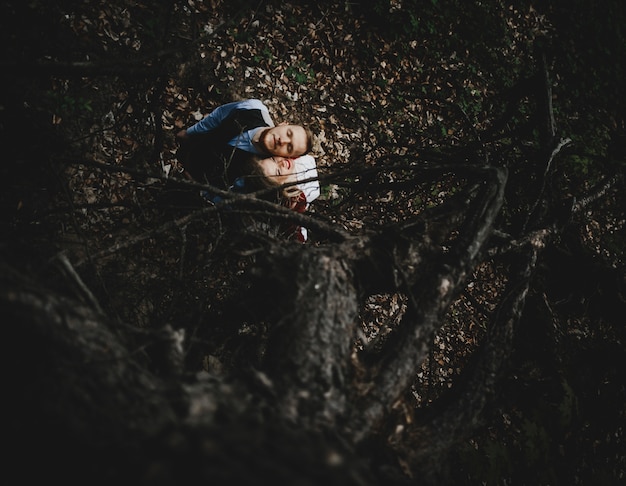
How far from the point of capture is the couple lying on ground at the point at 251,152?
3.40 m

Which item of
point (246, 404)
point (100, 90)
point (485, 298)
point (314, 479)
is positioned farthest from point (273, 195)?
point (485, 298)

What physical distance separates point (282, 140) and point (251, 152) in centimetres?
35

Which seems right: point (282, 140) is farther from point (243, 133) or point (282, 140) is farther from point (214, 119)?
point (214, 119)

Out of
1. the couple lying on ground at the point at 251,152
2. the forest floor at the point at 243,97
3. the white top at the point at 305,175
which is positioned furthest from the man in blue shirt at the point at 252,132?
the forest floor at the point at 243,97

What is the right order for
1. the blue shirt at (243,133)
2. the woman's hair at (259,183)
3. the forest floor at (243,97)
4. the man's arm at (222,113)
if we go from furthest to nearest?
the man's arm at (222,113), the blue shirt at (243,133), the woman's hair at (259,183), the forest floor at (243,97)

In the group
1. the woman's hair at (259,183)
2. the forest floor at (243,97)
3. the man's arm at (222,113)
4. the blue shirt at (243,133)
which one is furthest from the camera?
the man's arm at (222,113)

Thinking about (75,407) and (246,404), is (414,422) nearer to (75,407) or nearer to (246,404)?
(246,404)

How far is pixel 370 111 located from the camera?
19.5ft

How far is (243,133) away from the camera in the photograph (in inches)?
145

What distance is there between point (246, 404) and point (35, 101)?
361cm

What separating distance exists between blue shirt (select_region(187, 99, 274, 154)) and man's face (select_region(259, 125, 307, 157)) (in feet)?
0.57

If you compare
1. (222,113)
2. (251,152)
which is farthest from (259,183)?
(222,113)

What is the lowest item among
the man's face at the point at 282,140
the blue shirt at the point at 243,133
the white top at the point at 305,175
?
the white top at the point at 305,175

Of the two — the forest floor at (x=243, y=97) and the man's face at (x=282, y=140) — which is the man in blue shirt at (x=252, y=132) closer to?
the man's face at (x=282, y=140)
